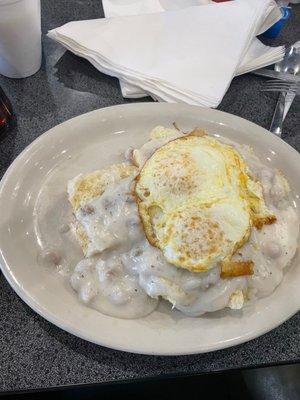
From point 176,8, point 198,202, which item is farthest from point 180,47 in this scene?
point 198,202

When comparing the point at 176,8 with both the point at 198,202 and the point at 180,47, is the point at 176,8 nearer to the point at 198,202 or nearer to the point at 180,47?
the point at 180,47

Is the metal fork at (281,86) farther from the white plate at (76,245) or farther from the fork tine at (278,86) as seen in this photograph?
the white plate at (76,245)

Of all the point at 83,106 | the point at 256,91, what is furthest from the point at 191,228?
the point at 256,91

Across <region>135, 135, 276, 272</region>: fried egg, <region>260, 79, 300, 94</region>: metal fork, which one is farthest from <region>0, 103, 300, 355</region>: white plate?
<region>260, 79, 300, 94</region>: metal fork

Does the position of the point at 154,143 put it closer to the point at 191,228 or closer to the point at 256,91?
the point at 191,228

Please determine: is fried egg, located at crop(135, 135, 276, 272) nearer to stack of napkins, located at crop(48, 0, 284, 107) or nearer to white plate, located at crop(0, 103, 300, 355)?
white plate, located at crop(0, 103, 300, 355)
